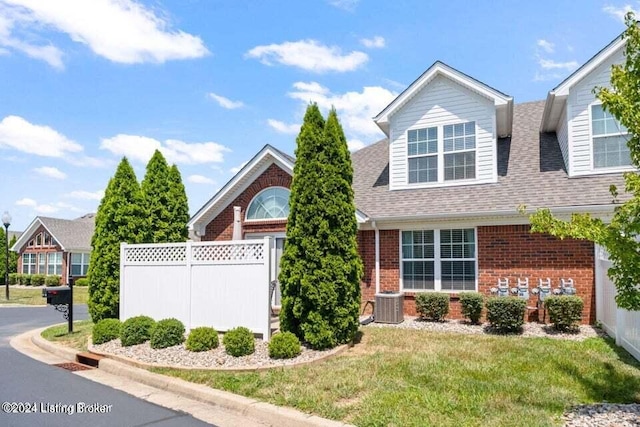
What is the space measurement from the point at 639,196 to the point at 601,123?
7.81 m

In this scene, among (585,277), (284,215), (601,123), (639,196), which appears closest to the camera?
(639,196)

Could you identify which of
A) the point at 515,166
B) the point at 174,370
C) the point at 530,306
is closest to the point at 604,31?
the point at 515,166

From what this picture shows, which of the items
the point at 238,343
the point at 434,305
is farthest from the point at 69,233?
the point at 238,343

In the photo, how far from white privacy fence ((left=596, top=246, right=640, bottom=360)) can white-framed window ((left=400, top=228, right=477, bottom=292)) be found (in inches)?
109

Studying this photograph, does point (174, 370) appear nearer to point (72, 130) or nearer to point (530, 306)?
point (530, 306)

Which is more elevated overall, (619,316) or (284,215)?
(284,215)

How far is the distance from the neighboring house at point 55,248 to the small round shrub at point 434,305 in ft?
113

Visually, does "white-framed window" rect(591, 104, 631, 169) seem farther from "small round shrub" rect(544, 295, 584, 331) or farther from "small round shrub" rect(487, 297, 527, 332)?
"small round shrub" rect(487, 297, 527, 332)

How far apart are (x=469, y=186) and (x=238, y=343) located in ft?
25.6

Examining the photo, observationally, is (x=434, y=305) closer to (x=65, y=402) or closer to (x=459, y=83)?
(x=459, y=83)

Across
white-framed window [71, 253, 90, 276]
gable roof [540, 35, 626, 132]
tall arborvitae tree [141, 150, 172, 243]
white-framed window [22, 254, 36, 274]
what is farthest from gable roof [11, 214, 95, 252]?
gable roof [540, 35, 626, 132]

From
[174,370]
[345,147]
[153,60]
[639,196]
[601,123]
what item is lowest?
[174,370]

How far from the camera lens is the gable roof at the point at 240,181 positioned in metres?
14.0

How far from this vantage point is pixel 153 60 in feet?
39.5
